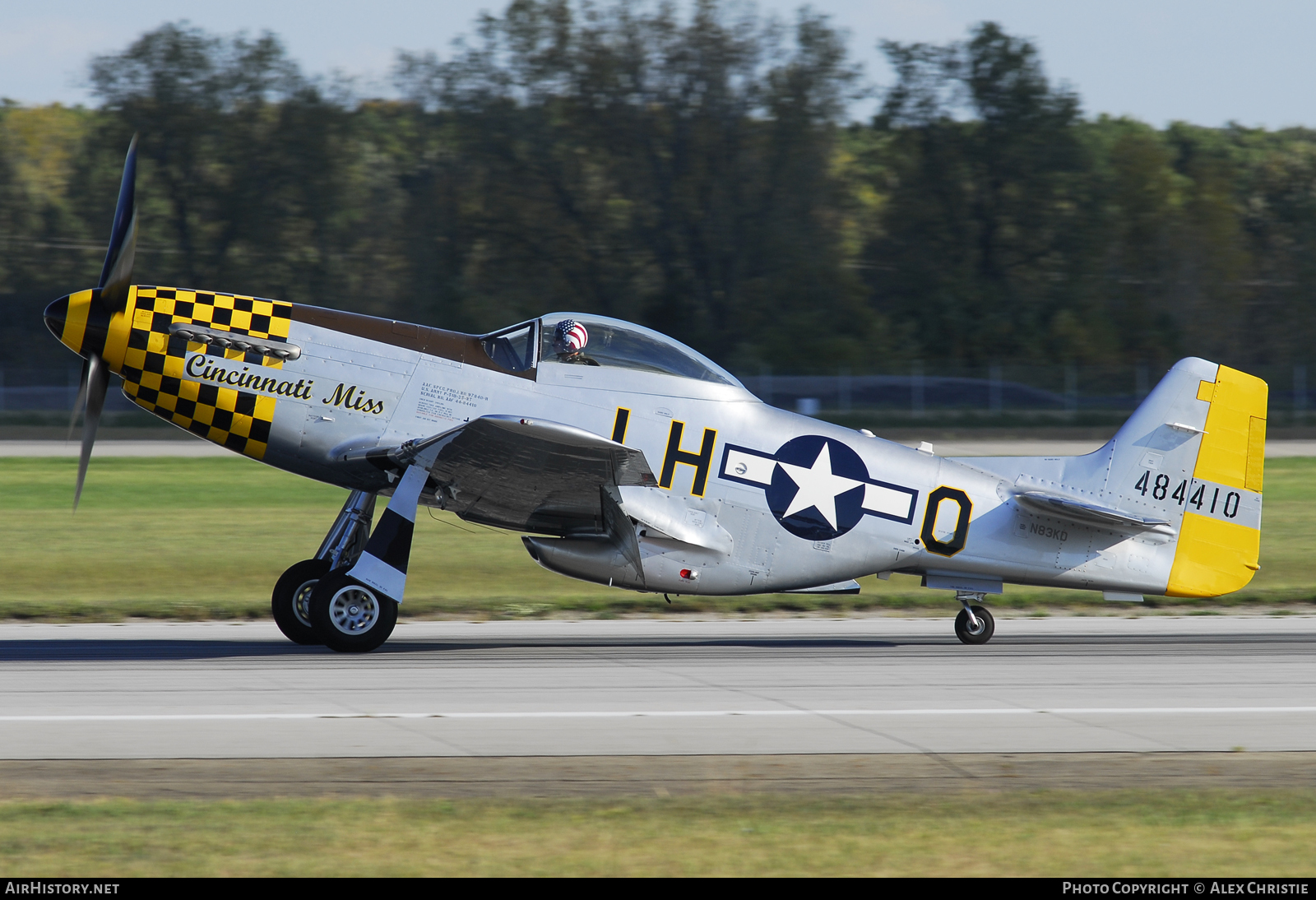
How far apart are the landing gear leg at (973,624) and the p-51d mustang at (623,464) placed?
0.06 feet

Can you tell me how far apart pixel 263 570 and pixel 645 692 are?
8395 mm

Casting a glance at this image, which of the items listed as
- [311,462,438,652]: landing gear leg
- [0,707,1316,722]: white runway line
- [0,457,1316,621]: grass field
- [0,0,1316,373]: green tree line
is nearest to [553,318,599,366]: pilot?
[311,462,438,652]: landing gear leg

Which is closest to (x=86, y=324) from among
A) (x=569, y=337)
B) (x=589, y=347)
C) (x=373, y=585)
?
(x=373, y=585)

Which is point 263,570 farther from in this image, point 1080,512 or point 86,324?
point 1080,512

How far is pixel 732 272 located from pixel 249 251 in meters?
17.5

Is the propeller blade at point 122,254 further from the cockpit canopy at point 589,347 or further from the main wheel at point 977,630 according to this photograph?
the main wheel at point 977,630

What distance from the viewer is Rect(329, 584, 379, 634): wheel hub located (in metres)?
10.8

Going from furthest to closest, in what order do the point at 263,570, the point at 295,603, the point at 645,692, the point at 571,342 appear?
1. the point at 263,570
2. the point at 295,603
3. the point at 571,342
4. the point at 645,692

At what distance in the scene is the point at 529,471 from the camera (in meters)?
10.5

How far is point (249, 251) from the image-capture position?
47344 mm

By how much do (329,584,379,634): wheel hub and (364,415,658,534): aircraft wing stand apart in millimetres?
1035

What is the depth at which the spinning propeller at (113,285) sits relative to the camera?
410 inches

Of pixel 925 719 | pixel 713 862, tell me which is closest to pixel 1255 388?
pixel 925 719

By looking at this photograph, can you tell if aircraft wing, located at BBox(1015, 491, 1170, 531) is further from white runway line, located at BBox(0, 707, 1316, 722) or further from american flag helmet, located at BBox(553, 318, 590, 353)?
american flag helmet, located at BBox(553, 318, 590, 353)
